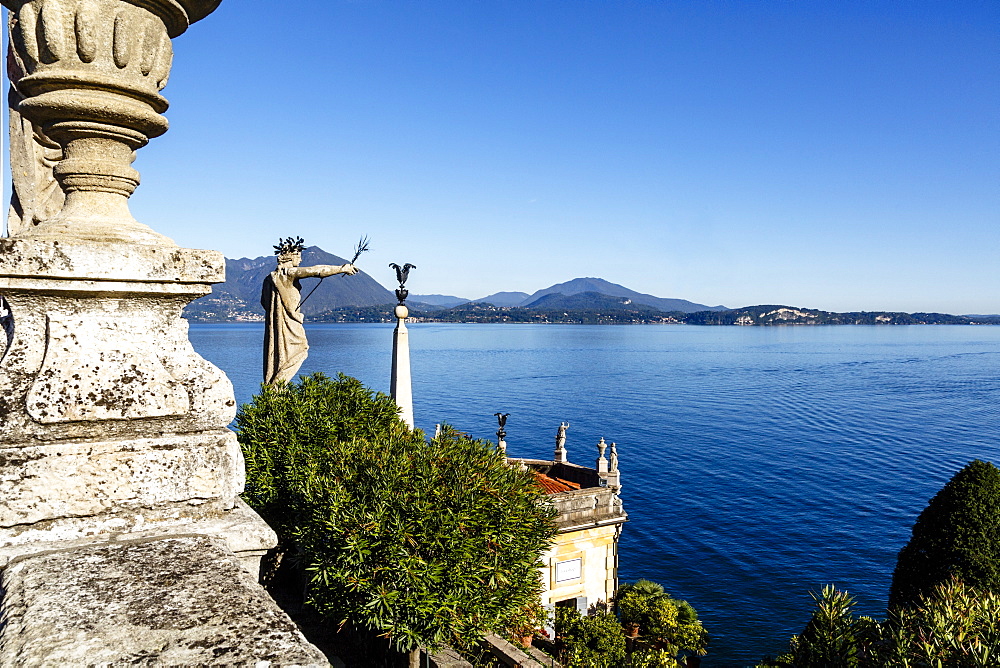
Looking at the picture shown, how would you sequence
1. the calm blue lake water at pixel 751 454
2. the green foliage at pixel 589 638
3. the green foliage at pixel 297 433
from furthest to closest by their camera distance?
the calm blue lake water at pixel 751 454
the green foliage at pixel 589 638
the green foliage at pixel 297 433

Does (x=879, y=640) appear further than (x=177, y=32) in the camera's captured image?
Yes

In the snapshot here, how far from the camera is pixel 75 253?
2918 millimetres

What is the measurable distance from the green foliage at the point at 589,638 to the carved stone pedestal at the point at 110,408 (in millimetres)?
17479

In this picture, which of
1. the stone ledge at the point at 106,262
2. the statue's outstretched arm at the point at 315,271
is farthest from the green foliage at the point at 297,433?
the stone ledge at the point at 106,262

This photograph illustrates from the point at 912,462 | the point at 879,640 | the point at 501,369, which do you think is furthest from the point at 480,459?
the point at 501,369

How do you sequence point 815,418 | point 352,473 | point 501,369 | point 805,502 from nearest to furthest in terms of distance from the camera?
point 352,473 < point 805,502 < point 815,418 < point 501,369

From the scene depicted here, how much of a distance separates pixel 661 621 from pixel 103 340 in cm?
2507

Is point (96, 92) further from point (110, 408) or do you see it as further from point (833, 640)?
point (833, 640)

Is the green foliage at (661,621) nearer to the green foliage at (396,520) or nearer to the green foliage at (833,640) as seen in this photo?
the green foliage at (396,520)

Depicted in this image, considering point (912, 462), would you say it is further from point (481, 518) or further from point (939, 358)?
point (939, 358)

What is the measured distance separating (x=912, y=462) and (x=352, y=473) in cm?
6212

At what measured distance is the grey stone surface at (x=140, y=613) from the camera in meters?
2.01

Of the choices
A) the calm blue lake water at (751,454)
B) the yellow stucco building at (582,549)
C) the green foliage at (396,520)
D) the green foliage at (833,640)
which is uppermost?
the green foliage at (396,520)

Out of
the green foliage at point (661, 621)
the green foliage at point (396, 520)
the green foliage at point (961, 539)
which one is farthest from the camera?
the green foliage at point (661, 621)
